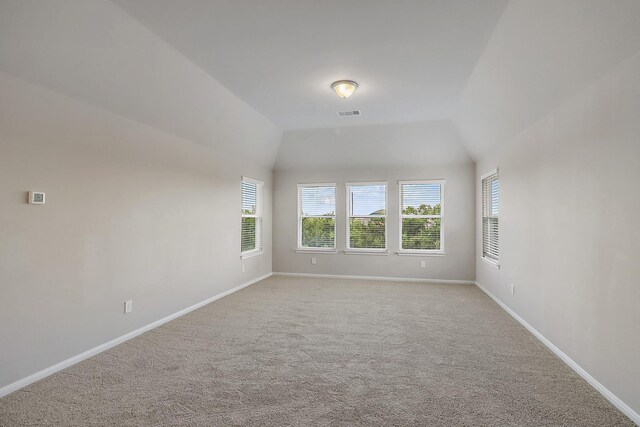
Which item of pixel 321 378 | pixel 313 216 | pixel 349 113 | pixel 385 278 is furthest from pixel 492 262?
pixel 321 378

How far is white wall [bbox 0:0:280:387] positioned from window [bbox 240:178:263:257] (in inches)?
55.5

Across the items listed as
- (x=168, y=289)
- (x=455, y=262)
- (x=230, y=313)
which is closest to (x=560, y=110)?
(x=455, y=262)

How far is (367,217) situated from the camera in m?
6.69

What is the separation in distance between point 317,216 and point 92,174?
4.48 metres

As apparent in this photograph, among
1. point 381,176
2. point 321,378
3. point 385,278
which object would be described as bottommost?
point 321,378

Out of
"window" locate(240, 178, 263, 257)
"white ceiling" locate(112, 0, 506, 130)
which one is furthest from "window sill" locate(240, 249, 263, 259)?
"white ceiling" locate(112, 0, 506, 130)

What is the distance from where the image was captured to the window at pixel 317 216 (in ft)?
22.6

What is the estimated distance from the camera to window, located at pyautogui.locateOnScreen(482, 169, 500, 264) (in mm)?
5055

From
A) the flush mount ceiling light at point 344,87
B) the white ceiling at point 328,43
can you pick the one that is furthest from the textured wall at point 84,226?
the flush mount ceiling light at point 344,87

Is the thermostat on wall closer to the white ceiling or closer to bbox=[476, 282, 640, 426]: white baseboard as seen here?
the white ceiling

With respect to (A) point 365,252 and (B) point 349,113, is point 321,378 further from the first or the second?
(A) point 365,252

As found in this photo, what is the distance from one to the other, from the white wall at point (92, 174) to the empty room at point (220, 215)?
18 millimetres

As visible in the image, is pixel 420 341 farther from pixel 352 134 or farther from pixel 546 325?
pixel 352 134

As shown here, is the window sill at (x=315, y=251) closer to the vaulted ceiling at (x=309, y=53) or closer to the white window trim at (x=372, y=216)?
the white window trim at (x=372, y=216)
